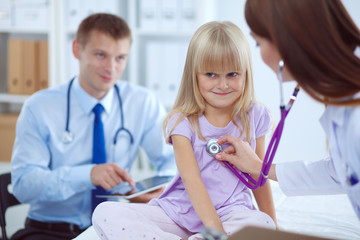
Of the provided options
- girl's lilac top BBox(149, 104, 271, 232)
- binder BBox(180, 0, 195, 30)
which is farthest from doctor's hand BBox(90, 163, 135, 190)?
binder BBox(180, 0, 195, 30)

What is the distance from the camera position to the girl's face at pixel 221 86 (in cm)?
113

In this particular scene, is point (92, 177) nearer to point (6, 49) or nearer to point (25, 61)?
point (25, 61)

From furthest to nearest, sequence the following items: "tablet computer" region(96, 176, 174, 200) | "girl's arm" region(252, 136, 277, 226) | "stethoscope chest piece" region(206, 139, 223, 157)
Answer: "tablet computer" region(96, 176, 174, 200)
"girl's arm" region(252, 136, 277, 226)
"stethoscope chest piece" region(206, 139, 223, 157)

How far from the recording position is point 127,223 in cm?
106

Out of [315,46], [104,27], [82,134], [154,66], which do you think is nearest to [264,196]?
[315,46]

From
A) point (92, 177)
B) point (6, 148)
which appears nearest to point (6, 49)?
point (6, 148)

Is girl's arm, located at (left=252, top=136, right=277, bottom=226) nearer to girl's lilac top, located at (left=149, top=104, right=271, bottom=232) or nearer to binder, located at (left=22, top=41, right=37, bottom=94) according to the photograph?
girl's lilac top, located at (left=149, top=104, right=271, bottom=232)

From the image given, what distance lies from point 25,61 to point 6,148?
1.77ft

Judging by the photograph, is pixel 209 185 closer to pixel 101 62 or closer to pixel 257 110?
pixel 257 110

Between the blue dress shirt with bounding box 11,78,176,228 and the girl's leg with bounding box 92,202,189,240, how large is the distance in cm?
61

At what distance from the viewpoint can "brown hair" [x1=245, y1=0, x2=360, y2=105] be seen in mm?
884

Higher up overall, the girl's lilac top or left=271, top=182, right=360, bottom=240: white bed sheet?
the girl's lilac top

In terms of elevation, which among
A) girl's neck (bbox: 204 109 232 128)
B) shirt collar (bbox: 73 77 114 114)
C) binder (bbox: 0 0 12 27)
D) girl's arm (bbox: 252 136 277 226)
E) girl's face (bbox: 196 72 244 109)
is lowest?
girl's arm (bbox: 252 136 277 226)

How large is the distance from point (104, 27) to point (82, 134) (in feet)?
1.52
